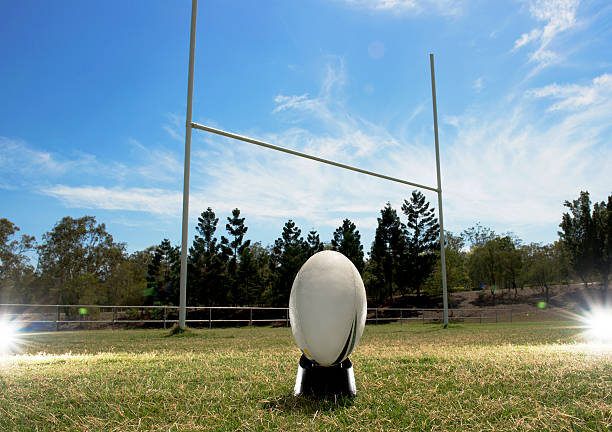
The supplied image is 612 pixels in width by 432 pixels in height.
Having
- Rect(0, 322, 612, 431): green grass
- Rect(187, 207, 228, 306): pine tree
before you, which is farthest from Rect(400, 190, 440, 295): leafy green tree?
Rect(0, 322, 612, 431): green grass

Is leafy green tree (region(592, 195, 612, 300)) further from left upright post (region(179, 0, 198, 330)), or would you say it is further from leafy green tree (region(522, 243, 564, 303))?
left upright post (region(179, 0, 198, 330))

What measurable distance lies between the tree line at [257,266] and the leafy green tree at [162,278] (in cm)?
13

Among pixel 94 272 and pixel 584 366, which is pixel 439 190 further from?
pixel 94 272

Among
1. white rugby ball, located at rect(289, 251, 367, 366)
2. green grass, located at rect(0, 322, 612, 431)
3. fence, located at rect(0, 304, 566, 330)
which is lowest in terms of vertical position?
fence, located at rect(0, 304, 566, 330)

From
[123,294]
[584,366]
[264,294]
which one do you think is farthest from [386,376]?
[123,294]

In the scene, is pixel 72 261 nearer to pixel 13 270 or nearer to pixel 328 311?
pixel 13 270

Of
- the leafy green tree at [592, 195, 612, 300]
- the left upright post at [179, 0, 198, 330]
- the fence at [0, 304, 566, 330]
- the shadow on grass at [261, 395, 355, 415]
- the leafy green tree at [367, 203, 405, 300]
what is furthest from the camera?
the leafy green tree at [367, 203, 405, 300]

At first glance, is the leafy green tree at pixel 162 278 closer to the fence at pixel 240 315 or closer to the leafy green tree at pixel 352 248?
the fence at pixel 240 315

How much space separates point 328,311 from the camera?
9.92 ft

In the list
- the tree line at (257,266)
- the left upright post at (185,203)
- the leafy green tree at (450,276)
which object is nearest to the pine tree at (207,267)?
the tree line at (257,266)

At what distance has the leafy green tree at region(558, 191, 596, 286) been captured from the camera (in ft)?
119

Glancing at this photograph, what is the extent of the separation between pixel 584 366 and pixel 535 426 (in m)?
2.17

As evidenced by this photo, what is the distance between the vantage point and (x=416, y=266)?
3966 cm

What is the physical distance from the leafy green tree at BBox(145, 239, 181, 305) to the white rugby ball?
39.3m
